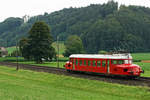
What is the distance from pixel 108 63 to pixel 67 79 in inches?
228

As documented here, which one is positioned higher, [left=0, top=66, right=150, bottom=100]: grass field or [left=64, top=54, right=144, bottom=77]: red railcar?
→ [left=64, top=54, right=144, bottom=77]: red railcar

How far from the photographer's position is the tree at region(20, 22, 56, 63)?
72.5 metres

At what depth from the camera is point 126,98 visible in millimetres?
21453

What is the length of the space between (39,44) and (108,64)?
43.9 meters

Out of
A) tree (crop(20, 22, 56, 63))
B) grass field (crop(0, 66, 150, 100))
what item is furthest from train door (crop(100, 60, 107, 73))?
tree (crop(20, 22, 56, 63))

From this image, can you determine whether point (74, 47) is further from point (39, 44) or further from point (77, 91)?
point (77, 91)

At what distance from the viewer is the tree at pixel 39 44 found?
72500mm

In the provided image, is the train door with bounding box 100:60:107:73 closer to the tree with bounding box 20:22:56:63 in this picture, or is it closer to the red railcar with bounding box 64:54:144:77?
the red railcar with bounding box 64:54:144:77

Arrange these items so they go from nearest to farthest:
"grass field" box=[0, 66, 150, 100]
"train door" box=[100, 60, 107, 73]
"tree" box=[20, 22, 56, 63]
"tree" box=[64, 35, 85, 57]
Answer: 1. "grass field" box=[0, 66, 150, 100]
2. "train door" box=[100, 60, 107, 73]
3. "tree" box=[20, 22, 56, 63]
4. "tree" box=[64, 35, 85, 57]

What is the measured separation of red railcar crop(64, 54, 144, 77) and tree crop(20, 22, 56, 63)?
35.2 metres

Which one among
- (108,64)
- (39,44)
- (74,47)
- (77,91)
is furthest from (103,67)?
(74,47)

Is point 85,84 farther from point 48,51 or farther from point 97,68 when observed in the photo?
point 48,51

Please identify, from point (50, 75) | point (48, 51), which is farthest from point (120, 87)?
point (48, 51)

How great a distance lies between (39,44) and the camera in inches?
2867
